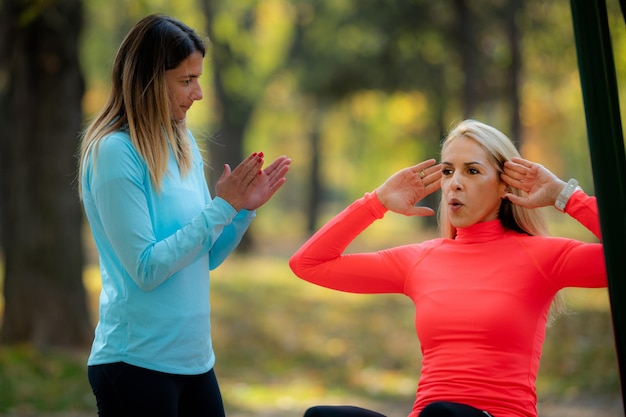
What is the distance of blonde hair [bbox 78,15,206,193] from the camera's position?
293cm

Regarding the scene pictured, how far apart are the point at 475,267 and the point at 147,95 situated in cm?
126

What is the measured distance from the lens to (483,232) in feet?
10.1

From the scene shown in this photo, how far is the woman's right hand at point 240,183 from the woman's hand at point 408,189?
1.60 feet

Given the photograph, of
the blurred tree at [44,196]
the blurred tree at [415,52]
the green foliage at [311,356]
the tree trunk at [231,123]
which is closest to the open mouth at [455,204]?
the green foliage at [311,356]

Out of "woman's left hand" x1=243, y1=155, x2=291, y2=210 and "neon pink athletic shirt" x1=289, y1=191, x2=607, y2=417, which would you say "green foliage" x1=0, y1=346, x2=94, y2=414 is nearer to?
"woman's left hand" x1=243, y1=155, x2=291, y2=210

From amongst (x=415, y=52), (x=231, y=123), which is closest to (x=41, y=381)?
(x=415, y=52)

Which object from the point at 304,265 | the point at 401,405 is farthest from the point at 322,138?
the point at 304,265

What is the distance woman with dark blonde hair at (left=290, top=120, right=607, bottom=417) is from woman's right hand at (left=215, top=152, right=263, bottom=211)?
397 mm

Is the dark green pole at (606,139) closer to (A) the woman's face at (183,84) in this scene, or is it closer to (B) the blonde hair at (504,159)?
(B) the blonde hair at (504,159)

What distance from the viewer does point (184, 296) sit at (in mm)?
2949

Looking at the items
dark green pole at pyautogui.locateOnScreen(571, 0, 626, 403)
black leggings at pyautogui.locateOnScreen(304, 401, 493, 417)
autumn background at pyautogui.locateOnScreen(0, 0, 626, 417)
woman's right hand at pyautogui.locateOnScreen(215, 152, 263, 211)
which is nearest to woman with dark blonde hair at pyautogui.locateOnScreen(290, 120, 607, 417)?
black leggings at pyautogui.locateOnScreen(304, 401, 493, 417)

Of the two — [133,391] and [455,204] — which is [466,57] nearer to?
[455,204]

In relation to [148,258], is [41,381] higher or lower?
lower

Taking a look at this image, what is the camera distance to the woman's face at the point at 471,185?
3.09m
